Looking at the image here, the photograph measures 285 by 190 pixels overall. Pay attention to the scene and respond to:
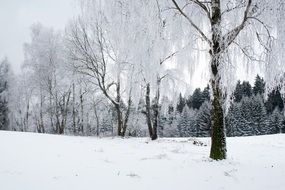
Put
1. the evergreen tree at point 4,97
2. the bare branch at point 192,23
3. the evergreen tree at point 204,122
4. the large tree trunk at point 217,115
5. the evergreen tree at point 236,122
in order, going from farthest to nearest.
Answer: the evergreen tree at point 204,122 → the evergreen tree at point 236,122 → the evergreen tree at point 4,97 → the large tree trunk at point 217,115 → the bare branch at point 192,23

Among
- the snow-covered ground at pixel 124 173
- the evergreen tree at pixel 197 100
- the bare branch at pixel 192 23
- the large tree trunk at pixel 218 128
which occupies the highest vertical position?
the evergreen tree at pixel 197 100

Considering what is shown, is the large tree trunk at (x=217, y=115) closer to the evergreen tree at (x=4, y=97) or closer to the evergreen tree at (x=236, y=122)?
the evergreen tree at (x=4, y=97)

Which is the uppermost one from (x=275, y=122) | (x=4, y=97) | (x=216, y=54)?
(x=4, y=97)

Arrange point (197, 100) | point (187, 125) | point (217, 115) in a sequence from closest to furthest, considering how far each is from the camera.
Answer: point (217, 115)
point (187, 125)
point (197, 100)

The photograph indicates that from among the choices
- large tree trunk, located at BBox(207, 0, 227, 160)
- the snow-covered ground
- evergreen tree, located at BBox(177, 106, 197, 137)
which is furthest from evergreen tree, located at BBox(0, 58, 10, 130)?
evergreen tree, located at BBox(177, 106, 197, 137)

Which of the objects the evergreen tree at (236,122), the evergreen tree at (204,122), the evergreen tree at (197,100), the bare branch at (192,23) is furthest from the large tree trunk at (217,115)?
the evergreen tree at (197,100)

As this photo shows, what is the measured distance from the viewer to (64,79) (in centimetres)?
3541

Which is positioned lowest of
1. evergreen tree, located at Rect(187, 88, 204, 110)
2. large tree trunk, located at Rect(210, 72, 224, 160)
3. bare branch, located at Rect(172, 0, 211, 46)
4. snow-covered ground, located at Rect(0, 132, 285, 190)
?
snow-covered ground, located at Rect(0, 132, 285, 190)

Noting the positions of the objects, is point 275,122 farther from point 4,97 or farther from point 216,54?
point 216,54

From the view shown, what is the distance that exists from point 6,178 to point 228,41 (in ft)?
22.3

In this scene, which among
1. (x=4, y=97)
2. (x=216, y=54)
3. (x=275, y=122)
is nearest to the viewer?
(x=216, y=54)

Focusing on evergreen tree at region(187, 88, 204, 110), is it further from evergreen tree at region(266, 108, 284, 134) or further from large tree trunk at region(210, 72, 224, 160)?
large tree trunk at region(210, 72, 224, 160)

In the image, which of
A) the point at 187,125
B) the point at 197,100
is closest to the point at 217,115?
the point at 187,125

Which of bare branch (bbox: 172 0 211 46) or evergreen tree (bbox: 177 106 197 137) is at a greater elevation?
bare branch (bbox: 172 0 211 46)
